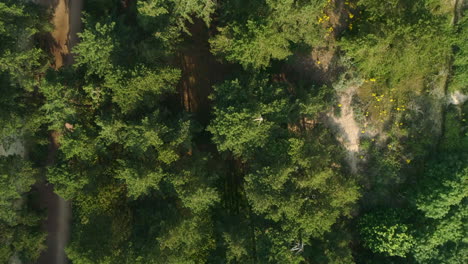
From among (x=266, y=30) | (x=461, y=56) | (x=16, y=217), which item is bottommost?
(x=16, y=217)

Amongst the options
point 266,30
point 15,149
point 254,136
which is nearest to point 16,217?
point 15,149

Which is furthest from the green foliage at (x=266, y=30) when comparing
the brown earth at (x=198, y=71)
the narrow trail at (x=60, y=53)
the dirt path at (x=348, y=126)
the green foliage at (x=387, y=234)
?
the green foliage at (x=387, y=234)

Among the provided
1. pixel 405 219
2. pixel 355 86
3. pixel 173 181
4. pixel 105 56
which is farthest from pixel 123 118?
pixel 405 219

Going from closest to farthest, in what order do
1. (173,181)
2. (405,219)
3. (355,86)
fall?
1. (173,181)
2. (405,219)
3. (355,86)

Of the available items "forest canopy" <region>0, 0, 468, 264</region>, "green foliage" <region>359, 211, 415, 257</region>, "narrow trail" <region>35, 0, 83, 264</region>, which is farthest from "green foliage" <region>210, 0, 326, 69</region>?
"green foliage" <region>359, 211, 415, 257</region>

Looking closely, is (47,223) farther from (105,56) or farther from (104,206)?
(105,56)

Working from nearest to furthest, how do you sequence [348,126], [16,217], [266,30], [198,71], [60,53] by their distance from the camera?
[266,30] → [16,217] → [348,126] → [198,71] → [60,53]

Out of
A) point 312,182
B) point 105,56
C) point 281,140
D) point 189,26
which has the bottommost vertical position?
point 312,182

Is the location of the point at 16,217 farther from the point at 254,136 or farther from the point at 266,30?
the point at 266,30

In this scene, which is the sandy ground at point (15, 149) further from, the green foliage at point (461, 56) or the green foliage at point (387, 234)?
the green foliage at point (461, 56)
